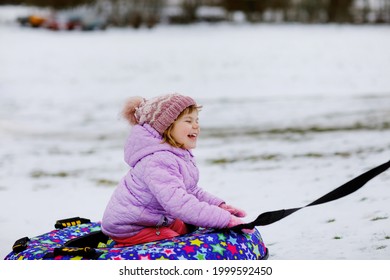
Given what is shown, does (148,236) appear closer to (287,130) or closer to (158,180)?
(158,180)

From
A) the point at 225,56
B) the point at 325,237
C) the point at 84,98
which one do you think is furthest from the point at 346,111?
the point at 225,56

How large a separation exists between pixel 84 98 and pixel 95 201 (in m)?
7.29

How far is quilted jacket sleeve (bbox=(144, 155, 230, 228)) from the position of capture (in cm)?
314

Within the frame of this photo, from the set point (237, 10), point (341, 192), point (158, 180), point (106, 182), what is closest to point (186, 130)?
point (158, 180)

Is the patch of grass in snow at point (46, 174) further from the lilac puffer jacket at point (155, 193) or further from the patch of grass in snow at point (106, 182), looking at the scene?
the lilac puffer jacket at point (155, 193)

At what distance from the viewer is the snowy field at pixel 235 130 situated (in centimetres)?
453

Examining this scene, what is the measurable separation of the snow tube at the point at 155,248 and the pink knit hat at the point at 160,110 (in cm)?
53

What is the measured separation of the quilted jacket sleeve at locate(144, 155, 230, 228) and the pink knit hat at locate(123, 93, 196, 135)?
0.54ft

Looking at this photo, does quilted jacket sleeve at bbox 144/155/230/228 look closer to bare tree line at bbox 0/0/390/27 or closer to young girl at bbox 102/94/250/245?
young girl at bbox 102/94/250/245

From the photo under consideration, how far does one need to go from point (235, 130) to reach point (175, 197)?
5782 millimetres

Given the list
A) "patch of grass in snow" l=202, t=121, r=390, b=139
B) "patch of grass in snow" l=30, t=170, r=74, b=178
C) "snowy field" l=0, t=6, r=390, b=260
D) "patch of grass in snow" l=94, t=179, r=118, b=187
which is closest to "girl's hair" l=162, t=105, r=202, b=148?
"snowy field" l=0, t=6, r=390, b=260

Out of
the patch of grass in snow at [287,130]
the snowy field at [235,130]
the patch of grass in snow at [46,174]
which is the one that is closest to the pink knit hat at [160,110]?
the snowy field at [235,130]

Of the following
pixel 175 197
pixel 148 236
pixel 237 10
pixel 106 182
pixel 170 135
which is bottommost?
pixel 237 10

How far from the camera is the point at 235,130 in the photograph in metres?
8.88
